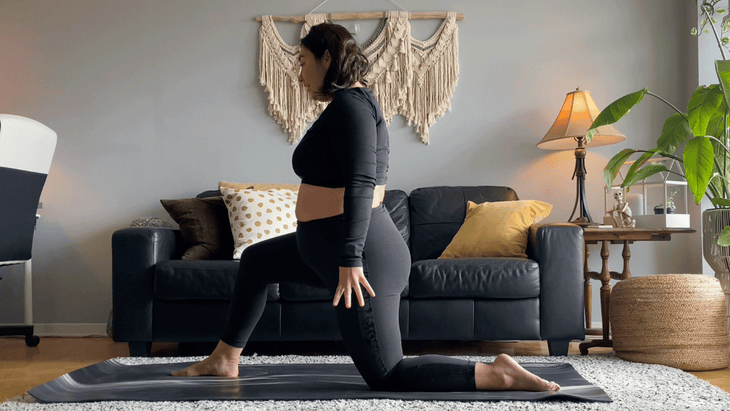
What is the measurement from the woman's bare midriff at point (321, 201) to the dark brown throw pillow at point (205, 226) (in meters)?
1.37

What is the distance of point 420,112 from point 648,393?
6.81 ft

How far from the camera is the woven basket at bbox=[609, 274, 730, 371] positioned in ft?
7.61

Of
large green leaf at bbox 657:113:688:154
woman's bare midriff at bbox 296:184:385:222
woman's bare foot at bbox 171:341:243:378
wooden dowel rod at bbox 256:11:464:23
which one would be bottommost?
woman's bare foot at bbox 171:341:243:378

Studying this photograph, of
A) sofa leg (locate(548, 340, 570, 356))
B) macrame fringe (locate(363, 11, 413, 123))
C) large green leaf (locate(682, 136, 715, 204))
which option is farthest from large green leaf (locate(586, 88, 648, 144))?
macrame fringe (locate(363, 11, 413, 123))

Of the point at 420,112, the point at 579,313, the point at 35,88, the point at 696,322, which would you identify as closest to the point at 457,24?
the point at 420,112

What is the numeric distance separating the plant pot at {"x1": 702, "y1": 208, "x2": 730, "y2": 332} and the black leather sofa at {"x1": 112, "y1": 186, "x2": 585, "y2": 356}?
596mm

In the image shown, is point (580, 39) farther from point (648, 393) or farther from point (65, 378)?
point (65, 378)

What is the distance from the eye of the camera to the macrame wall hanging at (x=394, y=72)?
3451 millimetres

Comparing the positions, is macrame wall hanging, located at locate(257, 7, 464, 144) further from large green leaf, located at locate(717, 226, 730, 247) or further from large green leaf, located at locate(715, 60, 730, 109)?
large green leaf, located at locate(717, 226, 730, 247)

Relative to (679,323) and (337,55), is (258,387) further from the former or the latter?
(679,323)

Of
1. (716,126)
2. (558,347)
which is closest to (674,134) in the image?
(716,126)

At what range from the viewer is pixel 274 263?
1.76 metres

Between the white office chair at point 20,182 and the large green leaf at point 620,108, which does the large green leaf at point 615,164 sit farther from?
the white office chair at point 20,182

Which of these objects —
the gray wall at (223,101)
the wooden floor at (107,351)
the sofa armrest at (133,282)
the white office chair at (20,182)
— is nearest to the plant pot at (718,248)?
the wooden floor at (107,351)
